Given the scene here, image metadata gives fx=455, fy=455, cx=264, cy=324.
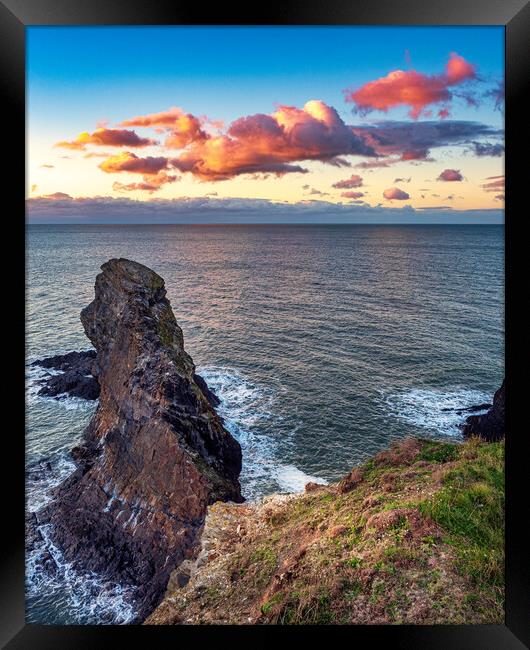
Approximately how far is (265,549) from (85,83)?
10.8 metres

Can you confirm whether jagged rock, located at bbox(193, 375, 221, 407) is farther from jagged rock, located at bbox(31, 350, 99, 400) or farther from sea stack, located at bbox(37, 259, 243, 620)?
jagged rock, located at bbox(31, 350, 99, 400)

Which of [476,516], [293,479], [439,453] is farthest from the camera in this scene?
[293,479]

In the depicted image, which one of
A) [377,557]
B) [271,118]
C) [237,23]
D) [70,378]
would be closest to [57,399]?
[70,378]

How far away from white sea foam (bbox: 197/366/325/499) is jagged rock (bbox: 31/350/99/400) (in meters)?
5.06

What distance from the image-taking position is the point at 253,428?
48.4ft

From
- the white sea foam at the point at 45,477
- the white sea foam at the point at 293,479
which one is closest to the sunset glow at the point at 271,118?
the white sea foam at the point at 293,479

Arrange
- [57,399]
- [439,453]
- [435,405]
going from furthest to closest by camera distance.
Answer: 1. [57,399]
2. [435,405]
3. [439,453]

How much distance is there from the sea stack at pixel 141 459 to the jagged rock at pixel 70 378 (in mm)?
3940

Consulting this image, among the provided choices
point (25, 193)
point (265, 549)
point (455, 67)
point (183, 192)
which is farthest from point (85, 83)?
point (265, 549)

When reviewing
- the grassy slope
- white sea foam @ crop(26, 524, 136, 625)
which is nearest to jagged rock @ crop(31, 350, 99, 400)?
white sea foam @ crop(26, 524, 136, 625)

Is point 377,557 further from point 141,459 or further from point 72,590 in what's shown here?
point 72,590

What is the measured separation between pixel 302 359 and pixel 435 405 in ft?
16.5
